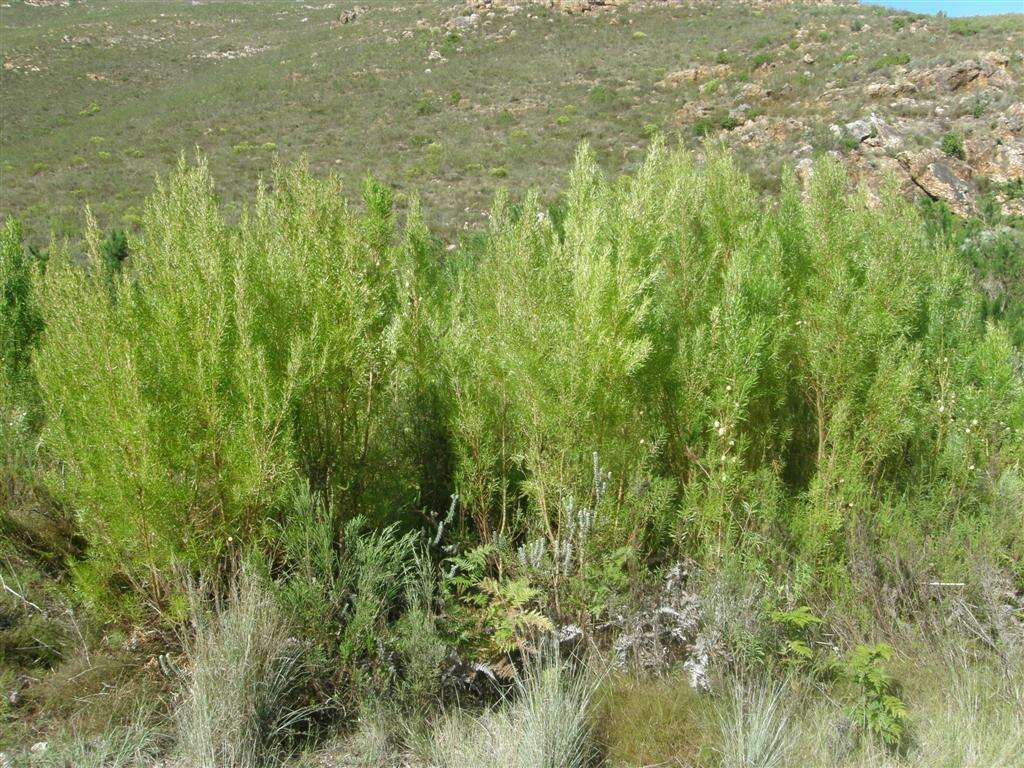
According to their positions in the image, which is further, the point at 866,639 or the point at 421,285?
the point at 421,285

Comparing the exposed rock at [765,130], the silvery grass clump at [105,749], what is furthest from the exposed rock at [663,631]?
the exposed rock at [765,130]

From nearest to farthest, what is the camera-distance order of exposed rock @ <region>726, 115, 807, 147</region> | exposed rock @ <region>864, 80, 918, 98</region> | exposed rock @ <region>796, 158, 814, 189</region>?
1. exposed rock @ <region>796, 158, 814, 189</region>
2. exposed rock @ <region>726, 115, 807, 147</region>
3. exposed rock @ <region>864, 80, 918, 98</region>

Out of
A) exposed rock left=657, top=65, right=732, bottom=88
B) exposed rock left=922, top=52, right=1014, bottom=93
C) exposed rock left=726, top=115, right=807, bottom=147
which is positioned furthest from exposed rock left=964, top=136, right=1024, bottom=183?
exposed rock left=657, top=65, right=732, bottom=88

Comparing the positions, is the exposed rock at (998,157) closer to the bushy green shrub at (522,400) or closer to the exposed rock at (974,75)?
the exposed rock at (974,75)

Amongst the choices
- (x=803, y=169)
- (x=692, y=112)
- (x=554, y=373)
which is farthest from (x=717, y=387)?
(x=692, y=112)

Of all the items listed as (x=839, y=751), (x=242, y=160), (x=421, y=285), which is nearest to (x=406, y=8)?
(x=242, y=160)

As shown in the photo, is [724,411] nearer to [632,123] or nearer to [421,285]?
[421,285]

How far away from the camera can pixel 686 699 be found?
291cm

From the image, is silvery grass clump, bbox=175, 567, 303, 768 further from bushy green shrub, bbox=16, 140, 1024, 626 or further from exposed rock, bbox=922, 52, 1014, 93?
exposed rock, bbox=922, 52, 1014, 93

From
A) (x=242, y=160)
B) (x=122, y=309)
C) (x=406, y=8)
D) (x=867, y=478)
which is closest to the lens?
(x=122, y=309)

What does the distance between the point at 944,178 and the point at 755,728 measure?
15.7 meters

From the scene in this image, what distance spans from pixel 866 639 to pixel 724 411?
1343 millimetres

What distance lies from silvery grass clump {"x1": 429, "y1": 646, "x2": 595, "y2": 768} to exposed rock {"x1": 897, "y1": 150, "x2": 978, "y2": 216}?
1491 cm

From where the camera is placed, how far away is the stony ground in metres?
17.8
